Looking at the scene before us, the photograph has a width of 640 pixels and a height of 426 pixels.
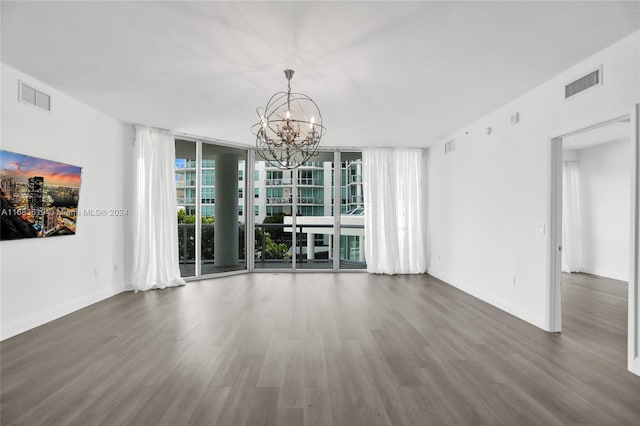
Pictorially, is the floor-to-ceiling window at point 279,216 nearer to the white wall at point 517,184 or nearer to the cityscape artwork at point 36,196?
the white wall at point 517,184

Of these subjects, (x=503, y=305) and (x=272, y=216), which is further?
(x=272, y=216)

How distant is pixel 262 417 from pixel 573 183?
8.15 m

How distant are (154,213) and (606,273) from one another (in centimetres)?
872

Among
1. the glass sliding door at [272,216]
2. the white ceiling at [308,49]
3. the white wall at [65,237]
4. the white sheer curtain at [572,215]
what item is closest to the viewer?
the white ceiling at [308,49]

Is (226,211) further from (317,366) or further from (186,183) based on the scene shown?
(317,366)

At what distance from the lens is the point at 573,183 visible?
24.2ft

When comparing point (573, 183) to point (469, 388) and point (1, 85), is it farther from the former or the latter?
point (1, 85)

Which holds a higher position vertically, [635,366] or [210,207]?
[210,207]

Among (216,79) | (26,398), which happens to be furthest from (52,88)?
(26,398)

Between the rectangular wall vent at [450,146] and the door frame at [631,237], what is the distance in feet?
7.98

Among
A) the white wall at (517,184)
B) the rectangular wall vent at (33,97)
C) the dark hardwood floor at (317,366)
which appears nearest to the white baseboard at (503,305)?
the white wall at (517,184)

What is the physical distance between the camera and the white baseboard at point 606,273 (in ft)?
21.1

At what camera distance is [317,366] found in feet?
9.20

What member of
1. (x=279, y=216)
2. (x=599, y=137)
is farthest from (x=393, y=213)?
(x=599, y=137)
